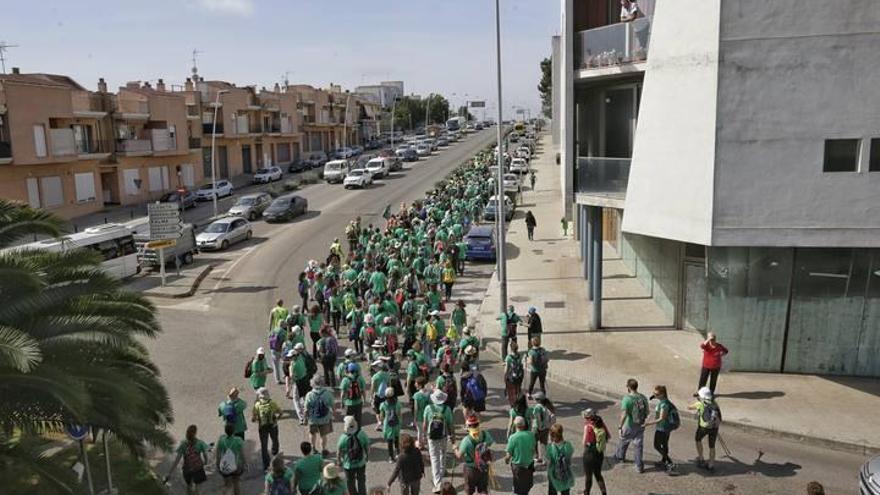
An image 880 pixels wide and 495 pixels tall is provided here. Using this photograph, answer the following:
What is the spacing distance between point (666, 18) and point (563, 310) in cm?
845

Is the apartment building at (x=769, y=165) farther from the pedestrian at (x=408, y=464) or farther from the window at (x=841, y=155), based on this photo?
the pedestrian at (x=408, y=464)

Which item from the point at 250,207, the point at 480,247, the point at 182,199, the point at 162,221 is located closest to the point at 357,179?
the point at 182,199

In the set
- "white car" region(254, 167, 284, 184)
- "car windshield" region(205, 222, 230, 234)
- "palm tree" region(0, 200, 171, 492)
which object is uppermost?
"palm tree" region(0, 200, 171, 492)

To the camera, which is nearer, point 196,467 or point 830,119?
point 196,467

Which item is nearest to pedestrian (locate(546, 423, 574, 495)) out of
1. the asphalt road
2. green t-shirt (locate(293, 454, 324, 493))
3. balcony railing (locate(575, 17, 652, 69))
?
the asphalt road

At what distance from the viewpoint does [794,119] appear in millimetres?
13516

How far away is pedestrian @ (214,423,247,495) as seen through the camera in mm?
9648

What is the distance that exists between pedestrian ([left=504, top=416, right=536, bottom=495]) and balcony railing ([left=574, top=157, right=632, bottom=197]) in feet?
29.7

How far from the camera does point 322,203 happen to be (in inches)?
1761

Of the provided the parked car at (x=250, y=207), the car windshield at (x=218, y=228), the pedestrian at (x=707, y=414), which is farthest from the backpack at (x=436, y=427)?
the parked car at (x=250, y=207)

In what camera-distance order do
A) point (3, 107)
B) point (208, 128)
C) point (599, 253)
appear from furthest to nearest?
1. point (208, 128)
2. point (3, 107)
3. point (599, 253)

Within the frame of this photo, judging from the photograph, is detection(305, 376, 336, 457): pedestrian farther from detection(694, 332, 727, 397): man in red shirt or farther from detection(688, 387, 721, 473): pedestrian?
detection(694, 332, 727, 397): man in red shirt

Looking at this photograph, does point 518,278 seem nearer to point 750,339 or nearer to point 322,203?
point 750,339

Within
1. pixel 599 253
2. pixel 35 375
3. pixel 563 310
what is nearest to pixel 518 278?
pixel 563 310
